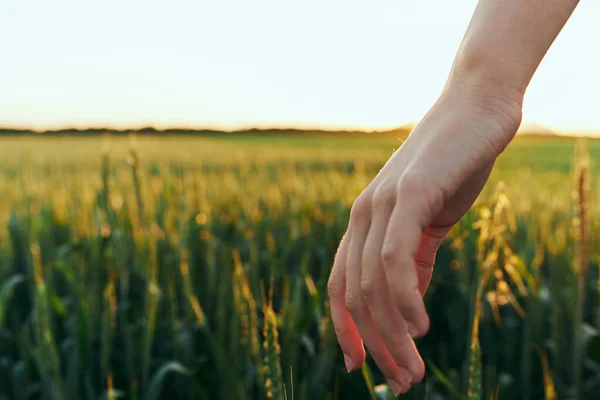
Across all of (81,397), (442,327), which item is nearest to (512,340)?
(442,327)

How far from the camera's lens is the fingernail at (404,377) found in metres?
0.59

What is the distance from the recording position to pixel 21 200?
10.9 feet

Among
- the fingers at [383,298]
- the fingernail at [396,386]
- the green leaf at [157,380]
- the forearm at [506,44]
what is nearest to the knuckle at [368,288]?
the fingers at [383,298]

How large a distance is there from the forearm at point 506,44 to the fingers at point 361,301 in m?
0.17

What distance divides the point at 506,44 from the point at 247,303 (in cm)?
72

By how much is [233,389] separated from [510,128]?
0.99m

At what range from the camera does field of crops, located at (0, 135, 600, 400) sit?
1354 millimetres

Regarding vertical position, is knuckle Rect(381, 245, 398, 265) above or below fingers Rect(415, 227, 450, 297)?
above

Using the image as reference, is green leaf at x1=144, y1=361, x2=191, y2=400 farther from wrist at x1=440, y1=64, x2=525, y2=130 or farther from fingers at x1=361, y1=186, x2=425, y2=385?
wrist at x1=440, y1=64, x2=525, y2=130

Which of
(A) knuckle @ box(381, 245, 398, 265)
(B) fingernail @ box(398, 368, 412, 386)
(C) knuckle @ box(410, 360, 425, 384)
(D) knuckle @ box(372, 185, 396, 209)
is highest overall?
(D) knuckle @ box(372, 185, 396, 209)

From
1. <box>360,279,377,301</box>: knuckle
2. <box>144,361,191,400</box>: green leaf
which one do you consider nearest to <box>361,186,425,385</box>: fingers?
<box>360,279,377,301</box>: knuckle

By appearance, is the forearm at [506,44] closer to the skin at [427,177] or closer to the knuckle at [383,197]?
the skin at [427,177]

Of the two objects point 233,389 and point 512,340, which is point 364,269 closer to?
point 233,389

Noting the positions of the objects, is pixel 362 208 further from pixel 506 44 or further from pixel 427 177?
pixel 506 44
